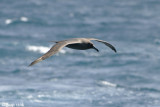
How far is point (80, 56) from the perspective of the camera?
41844 millimetres

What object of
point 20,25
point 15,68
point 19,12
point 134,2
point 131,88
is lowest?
point 131,88

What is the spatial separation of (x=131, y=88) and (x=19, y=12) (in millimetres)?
28107

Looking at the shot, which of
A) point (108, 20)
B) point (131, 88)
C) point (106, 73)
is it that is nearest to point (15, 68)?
point (106, 73)

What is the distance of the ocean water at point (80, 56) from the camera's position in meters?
30.0

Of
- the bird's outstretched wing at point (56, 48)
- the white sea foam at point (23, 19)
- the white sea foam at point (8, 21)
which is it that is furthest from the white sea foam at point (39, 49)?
the bird's outstretched wing at point (56, 48)

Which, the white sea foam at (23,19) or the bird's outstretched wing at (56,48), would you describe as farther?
the white sea foam at (23,19)

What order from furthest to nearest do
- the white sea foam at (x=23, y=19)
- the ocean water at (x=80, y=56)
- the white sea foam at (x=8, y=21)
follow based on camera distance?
the white sea foam at (x=23, y=19)
the white sea foam at (x=8, y=21)
the ocean water at (x=80, y=56)

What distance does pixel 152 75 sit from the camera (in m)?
37.2

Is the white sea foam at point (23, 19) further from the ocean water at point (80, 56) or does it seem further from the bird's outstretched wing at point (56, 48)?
the bird's outstretched wing at point (56, 48)

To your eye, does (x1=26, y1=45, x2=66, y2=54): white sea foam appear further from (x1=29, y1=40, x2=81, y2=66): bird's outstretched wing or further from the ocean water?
(x1=29, y1=40, x2=81, y2=66): bird's outstretched wing

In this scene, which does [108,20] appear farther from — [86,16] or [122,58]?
[122,58]

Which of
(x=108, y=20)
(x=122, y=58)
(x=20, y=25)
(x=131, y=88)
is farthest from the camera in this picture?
(x=108, y=20)

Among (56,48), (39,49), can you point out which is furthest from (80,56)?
(56,48)

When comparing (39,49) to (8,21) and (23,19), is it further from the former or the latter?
(23,19)
